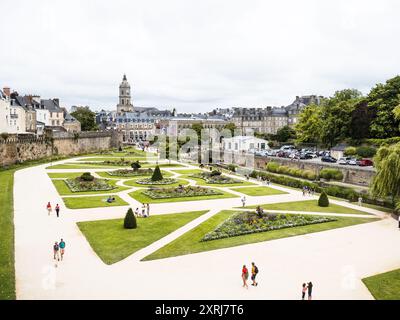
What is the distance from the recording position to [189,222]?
2622 cm

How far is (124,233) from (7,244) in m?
6.22

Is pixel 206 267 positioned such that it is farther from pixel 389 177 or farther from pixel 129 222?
pixel 389 177

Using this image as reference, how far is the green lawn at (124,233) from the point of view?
20.2m

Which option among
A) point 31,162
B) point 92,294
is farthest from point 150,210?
point 31,162

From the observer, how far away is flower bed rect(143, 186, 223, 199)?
3496cm

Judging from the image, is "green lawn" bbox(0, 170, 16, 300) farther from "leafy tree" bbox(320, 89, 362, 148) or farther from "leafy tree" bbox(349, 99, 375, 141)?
"leafy tree" bbox(320, 89, 362, 148)

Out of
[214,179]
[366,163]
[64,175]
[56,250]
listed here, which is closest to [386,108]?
[366,163]

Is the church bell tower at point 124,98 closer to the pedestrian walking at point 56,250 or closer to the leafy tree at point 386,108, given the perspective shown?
the leafy tree at point 386,108

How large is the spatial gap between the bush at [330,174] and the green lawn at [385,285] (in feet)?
94.8

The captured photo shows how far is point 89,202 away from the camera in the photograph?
32406mm

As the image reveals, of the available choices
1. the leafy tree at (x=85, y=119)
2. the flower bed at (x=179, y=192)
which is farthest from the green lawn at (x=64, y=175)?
the leafy tree at (x=85, y=119)

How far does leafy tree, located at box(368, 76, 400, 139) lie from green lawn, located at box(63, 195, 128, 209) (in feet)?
128

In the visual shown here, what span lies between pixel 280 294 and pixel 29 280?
10.2 metres
